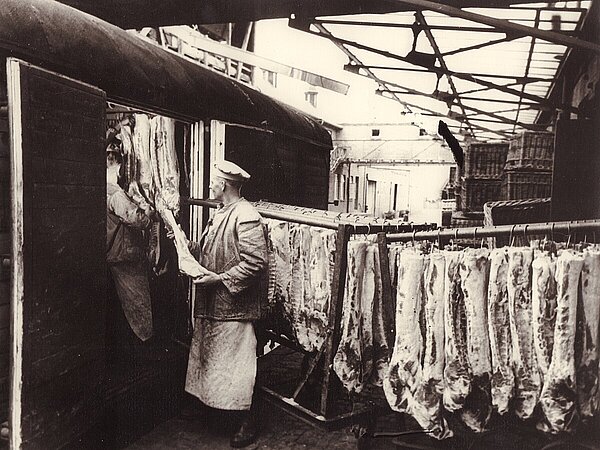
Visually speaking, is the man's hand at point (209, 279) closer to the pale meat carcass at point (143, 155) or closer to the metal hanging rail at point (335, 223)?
the metal hanging rail at point (335, 223)

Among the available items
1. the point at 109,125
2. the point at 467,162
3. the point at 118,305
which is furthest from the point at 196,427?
the point at 467,162

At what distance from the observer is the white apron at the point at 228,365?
4.24 m

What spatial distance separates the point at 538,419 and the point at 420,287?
1.01 meters

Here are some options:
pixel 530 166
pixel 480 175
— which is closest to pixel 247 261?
pixel 530 166

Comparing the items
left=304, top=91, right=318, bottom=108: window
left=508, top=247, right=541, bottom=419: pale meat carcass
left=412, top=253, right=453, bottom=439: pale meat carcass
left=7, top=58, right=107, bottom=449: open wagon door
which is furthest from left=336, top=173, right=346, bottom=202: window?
left=508, top=247, right=541, bottom=419: pale meat carcass

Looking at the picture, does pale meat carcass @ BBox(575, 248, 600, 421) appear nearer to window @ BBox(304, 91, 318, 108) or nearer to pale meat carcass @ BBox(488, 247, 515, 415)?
pale meat carcass @ BBox(488, 247, 515, 415)

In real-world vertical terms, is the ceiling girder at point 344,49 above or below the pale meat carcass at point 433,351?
above

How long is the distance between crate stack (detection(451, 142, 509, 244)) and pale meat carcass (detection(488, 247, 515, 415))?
619 cm

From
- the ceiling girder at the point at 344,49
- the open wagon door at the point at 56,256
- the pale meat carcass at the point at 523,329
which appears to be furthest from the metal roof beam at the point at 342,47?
the pale meat carcass at the point at 523,329

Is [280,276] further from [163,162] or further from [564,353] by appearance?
[564,353]

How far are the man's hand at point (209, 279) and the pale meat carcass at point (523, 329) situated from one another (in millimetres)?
2141

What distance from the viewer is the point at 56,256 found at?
334cm

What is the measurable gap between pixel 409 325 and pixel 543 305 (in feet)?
2.67

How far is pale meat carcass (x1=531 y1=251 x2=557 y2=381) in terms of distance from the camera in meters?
2.92
